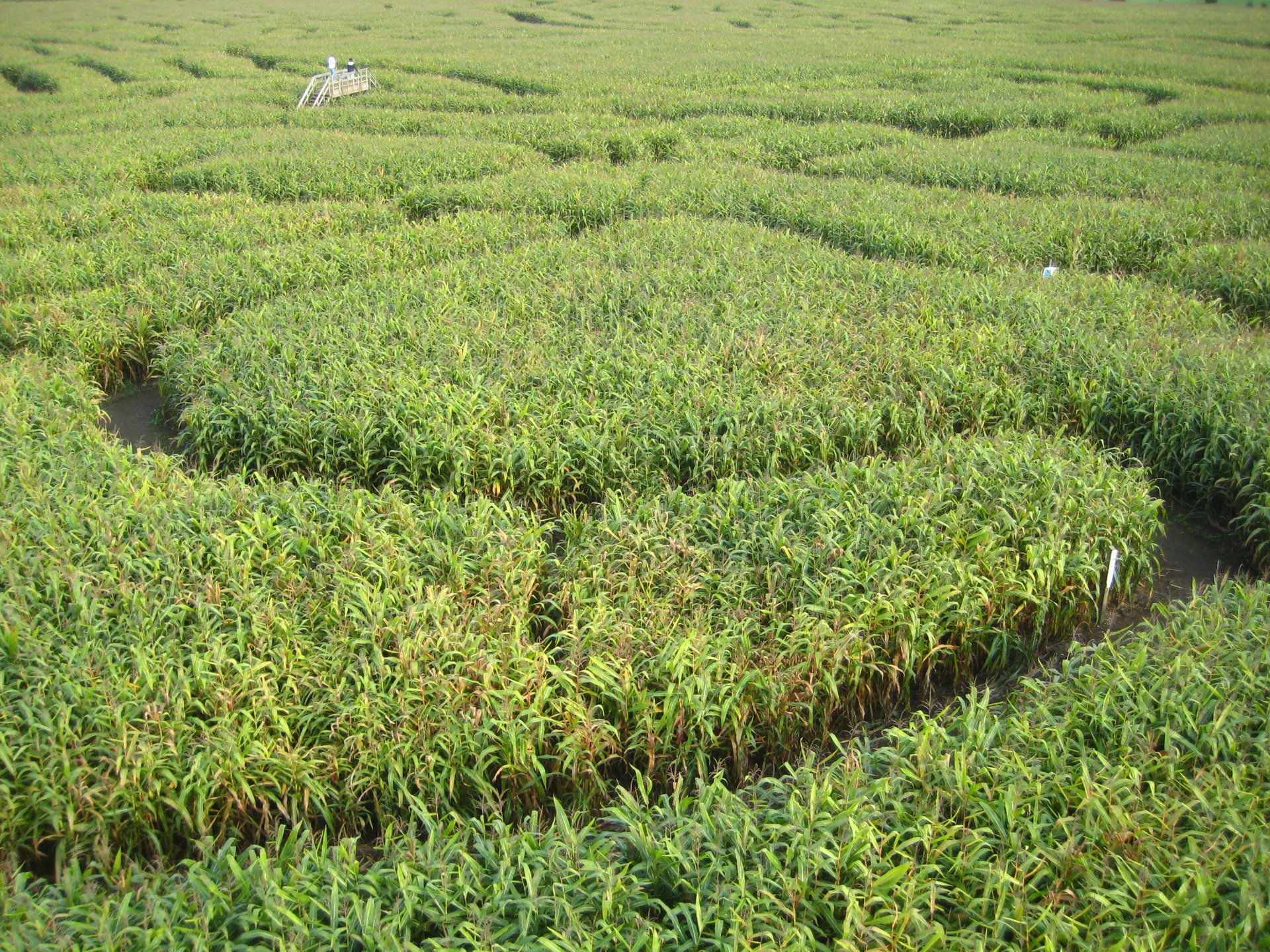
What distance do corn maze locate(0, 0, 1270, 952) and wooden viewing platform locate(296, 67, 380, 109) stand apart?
9801mm

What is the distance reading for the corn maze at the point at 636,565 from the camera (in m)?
3.30

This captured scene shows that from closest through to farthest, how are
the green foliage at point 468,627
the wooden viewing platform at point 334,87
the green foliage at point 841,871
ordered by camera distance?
1. the green foliage at point 841,871
2. the green foliage at point 468,627
3. the wooden viewing platform at point 334,87

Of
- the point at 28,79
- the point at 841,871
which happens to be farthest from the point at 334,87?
the point at 841,871

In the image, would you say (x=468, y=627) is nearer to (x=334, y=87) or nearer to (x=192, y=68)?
(x=334, y=87)

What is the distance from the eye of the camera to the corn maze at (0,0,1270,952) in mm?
3301

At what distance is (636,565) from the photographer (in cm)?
517

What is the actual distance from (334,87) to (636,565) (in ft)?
72.4

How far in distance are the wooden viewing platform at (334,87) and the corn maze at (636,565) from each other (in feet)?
32.2

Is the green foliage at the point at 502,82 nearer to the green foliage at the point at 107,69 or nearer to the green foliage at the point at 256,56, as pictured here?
the green foliage at the point at 256,56

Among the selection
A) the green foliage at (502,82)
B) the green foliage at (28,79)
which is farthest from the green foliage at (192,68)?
the green foliage at (502,82)

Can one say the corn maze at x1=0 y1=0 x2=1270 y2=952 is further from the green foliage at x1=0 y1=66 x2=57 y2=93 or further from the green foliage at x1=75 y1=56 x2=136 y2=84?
the green foliage at x1=75 y1=56 x2=136 y2=84

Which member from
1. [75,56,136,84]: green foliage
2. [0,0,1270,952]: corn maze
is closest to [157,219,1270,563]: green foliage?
[0,0,1270,952]: corn maze

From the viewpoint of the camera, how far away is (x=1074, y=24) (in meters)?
34.3

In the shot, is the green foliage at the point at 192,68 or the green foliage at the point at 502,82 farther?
the green foliage at the point at 192,68
